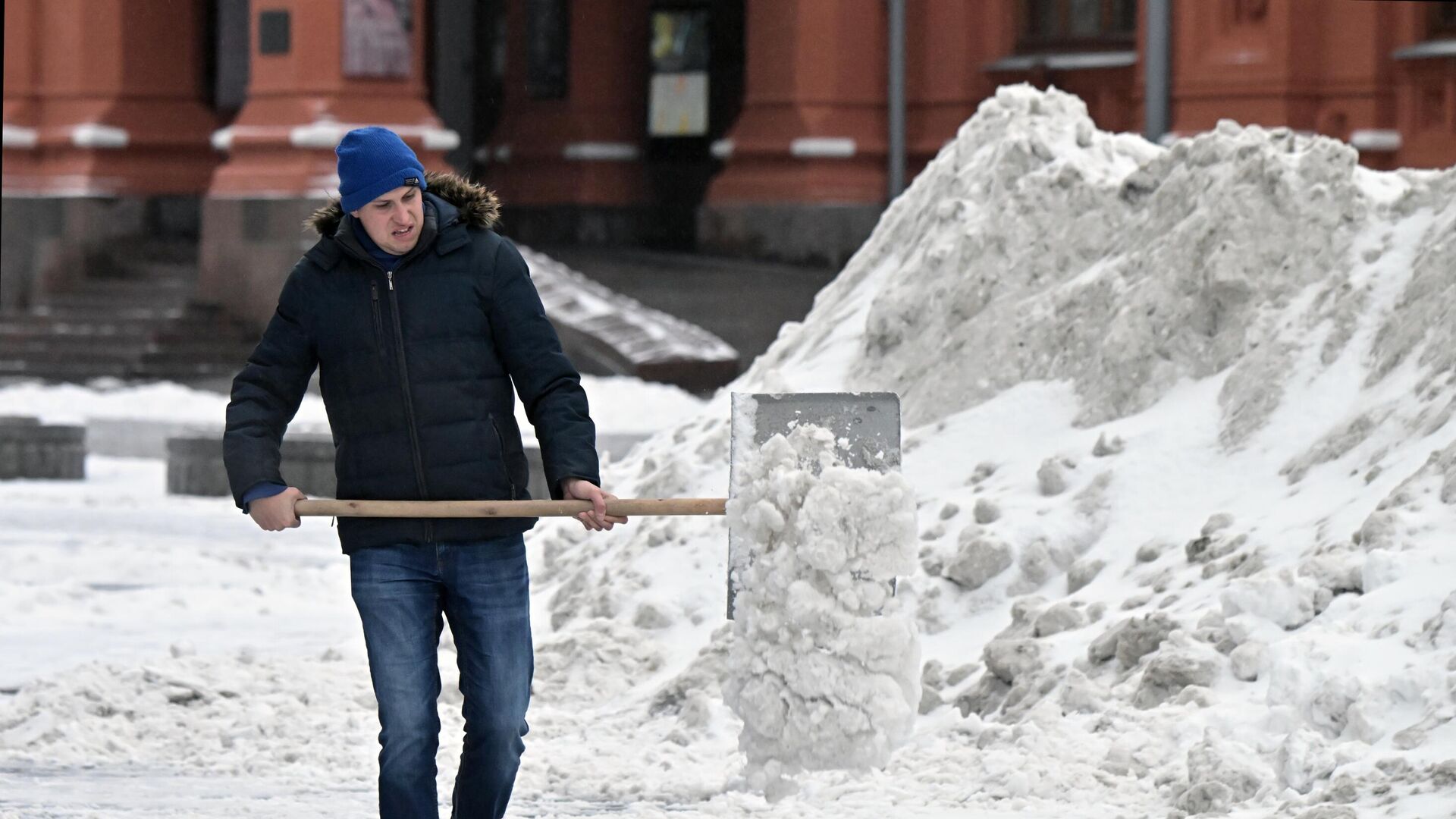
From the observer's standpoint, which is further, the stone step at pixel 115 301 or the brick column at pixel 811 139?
the brick column at pixel 811 139

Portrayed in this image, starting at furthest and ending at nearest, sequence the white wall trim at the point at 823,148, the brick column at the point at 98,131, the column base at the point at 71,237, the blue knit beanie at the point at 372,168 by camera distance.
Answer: the brick column at the point at 98,131
the column base at the point at 71,237
the white wall trim at the point at 823,148
the blue knit beanie at the point at 372,168

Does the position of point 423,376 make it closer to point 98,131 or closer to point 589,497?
point 589,497

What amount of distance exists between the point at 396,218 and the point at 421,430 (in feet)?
1.24

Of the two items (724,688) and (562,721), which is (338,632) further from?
(724,688)

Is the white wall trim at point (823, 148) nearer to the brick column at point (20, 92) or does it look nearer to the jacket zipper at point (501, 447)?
the brick column at point (20, 92)

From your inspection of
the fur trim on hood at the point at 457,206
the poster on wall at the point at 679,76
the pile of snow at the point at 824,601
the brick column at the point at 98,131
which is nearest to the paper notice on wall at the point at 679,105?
the poster on wall at the point at 679,76

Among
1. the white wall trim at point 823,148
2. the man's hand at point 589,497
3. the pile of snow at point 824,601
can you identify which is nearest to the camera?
the man's hand at point 589,497

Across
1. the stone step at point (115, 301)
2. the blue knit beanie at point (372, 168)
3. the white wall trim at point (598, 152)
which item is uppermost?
the white wall trim at point (598, 152)

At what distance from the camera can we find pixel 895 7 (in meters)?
17.9

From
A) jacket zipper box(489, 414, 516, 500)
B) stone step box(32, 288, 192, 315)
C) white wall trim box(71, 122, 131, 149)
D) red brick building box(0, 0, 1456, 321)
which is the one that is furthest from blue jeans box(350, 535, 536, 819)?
white wall trim box(71, 122, 131, 149)

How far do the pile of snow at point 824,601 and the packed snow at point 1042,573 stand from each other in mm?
55

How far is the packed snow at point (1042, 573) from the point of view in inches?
202

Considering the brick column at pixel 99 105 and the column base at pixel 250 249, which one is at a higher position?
the brick column at pixel 99 105

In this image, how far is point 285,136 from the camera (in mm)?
17406
